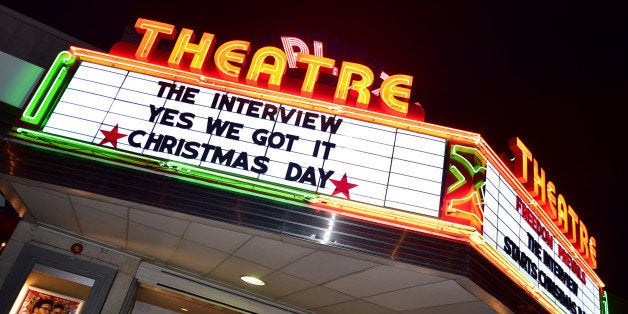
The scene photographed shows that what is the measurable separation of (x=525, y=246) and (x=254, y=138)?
462cm

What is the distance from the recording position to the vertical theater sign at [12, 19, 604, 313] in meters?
5.64

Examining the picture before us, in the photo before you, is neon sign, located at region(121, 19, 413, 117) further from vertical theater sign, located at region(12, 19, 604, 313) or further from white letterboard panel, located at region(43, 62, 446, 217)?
white letterboard panel, located at region(43, 62, 446, 217)

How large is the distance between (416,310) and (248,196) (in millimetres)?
3856

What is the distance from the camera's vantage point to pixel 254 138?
604 centimetres

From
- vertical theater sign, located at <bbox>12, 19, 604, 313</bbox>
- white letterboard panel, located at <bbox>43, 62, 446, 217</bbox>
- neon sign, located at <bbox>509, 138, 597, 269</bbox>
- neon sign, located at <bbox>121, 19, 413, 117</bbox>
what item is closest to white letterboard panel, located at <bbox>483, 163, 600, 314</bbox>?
vertical theater sign, located at <bbox>12, 19, 604, 313</bbox>

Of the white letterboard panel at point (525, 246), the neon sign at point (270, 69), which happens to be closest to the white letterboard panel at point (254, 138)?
the neon sign at point (270, 69)

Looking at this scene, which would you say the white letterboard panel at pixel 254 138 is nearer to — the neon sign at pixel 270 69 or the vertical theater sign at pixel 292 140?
the vertical theater sign at pixel 292 140

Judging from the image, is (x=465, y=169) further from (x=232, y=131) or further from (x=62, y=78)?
(x=62, y=78)

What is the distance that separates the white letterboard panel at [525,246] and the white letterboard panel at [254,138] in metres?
1.05

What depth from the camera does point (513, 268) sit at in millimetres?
6207

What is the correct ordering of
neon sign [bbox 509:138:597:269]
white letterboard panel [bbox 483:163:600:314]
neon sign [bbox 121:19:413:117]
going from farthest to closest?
neon sign [bbox 509:138:597:269]
neon sign [bbox 121:19:413:117]
white letterboard panel [bbox 483:163:600:314]

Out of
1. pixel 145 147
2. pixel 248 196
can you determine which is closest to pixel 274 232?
pixel 248 196

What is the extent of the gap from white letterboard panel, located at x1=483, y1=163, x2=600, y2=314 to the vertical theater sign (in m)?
0.04

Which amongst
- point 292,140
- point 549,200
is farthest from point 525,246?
point 292,140
